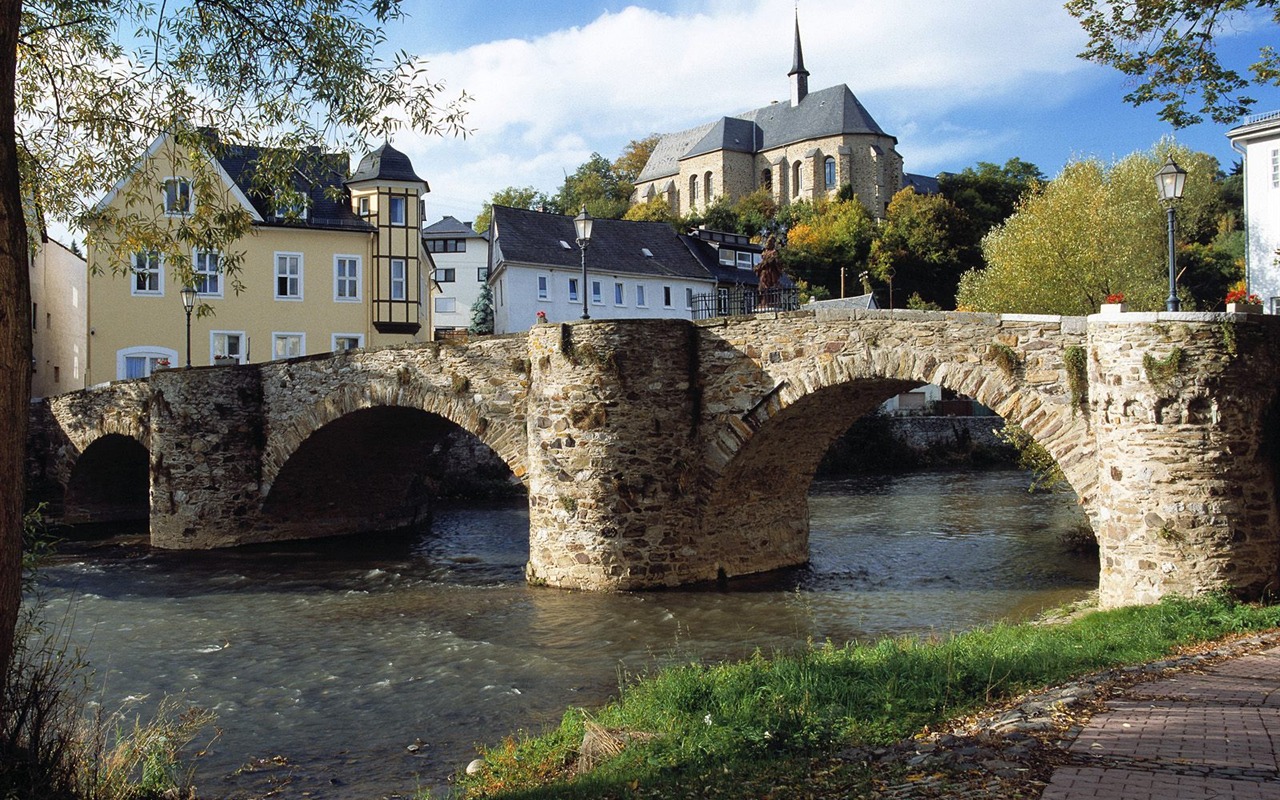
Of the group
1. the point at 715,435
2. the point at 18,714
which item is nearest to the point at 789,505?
the point at 715,435

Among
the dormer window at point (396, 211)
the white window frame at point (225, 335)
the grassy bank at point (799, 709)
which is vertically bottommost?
the grassy bank at point (799, 709)

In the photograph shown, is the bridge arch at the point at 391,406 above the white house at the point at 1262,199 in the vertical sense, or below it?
below

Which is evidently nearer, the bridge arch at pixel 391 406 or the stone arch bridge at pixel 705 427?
the stone arch bridge at pixel 705 427

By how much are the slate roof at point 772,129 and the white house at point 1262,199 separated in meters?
48.7

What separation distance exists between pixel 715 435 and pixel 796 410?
121 cm

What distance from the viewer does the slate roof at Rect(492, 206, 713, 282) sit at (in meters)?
45.5

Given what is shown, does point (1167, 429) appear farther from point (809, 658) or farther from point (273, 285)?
point (273, 285)

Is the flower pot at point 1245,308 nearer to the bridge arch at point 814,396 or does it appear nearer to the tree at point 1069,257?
the bridge arch at point 814,396

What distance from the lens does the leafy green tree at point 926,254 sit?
5897cm

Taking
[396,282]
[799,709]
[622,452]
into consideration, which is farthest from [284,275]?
[799,709]

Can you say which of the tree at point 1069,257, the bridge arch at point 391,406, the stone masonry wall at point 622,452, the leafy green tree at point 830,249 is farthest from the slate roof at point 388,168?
the leafy green tree at point 830,249

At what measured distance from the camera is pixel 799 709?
694 centimetres

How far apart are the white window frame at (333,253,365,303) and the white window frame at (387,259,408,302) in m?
0.78

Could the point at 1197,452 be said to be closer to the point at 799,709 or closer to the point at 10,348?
the point at 799,709
